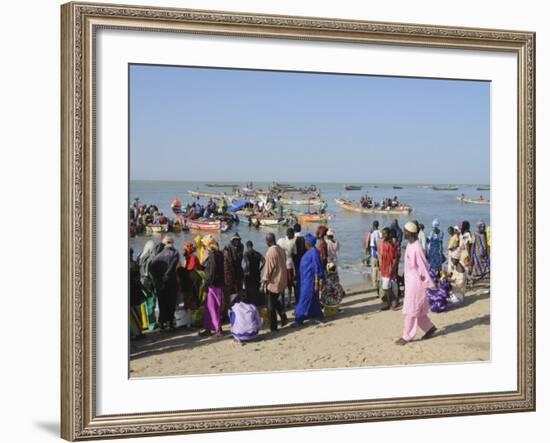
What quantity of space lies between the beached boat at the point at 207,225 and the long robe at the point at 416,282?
72.6 inches

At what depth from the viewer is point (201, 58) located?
8.26m

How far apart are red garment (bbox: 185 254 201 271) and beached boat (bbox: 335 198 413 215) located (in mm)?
1453

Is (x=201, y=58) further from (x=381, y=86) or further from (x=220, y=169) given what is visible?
(x=381, y=86)

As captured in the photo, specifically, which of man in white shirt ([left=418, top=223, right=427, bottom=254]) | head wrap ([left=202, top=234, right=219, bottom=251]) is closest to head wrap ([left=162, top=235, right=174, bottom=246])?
head wrap ([left=202, top=234, right=219, bottom=251])

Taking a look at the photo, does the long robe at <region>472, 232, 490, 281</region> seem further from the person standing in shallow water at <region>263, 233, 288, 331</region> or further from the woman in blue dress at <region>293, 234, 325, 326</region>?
the person standing in shallow water at <region>263, 233, 288, 331</region>

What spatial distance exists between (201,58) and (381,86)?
179 centimetres

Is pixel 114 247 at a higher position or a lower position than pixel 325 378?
higher

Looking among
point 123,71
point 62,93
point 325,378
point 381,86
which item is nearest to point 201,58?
point 123,71

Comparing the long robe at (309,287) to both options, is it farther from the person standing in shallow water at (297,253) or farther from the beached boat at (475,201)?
the beached boat at (475,201)

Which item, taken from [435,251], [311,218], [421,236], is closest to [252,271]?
[311,218]

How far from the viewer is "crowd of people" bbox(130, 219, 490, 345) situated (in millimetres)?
8445

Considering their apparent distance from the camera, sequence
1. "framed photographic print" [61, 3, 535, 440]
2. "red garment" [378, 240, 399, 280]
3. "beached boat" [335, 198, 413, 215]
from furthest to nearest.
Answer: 1. "red garment" [378, 240, 399, 280]
2. "beached boat" [335, 198, 413, 215]
3. "framed photographic print" [61, 3, 535, 440]

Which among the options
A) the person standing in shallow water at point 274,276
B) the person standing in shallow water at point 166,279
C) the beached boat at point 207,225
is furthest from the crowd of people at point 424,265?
the person standing in shallow water at point 166,279

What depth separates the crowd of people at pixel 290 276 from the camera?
27.7 ft
